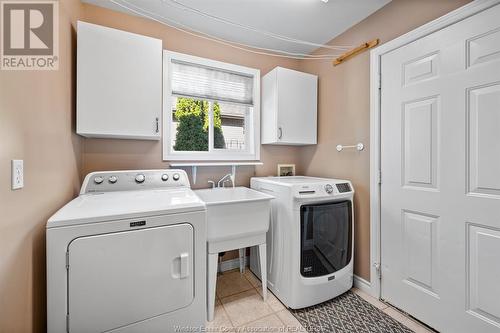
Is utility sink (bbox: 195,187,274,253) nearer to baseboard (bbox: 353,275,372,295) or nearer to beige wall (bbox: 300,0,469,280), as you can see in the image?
beige wall (bbox: 300,0,469,280)

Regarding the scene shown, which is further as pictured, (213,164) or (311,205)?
(213,164)

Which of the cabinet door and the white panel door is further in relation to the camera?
the cabinet door

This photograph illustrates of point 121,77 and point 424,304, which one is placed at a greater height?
point 121,77

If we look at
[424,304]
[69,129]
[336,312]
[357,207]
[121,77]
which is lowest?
[336,312]

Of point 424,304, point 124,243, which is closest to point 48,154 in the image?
point 124,243

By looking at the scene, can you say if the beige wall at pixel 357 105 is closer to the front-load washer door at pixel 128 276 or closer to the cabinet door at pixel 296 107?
the cabinet door at pixel 296 107

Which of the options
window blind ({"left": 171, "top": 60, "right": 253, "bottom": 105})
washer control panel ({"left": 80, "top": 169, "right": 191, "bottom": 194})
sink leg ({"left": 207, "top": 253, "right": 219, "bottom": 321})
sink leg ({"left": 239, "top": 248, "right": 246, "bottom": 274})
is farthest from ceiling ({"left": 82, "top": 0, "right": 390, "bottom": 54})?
sink leg ({"left": 239, "top": 248, "right": 246, "bottom": 274})

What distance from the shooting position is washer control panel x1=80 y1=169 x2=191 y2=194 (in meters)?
1.62

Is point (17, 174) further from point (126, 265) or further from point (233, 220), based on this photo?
point (233, 220)

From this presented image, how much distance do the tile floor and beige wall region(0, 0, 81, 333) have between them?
108 centimetres

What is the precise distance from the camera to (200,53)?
2.22 m

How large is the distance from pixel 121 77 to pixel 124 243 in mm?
1224

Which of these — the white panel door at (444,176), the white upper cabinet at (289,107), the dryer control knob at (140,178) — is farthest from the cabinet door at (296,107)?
the dryer control knob at (140,178)

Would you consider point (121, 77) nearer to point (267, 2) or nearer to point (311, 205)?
point (267, 2)
